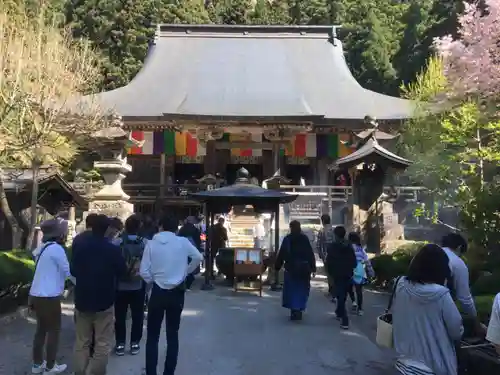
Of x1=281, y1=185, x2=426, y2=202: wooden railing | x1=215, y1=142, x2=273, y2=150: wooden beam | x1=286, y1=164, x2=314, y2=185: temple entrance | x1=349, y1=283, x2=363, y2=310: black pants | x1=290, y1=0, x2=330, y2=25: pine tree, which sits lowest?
x1=349, y1=283, x2=363, y2=310: black pants

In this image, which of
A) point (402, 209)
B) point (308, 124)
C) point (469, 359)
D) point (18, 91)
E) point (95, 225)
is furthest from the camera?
point (308, 124)

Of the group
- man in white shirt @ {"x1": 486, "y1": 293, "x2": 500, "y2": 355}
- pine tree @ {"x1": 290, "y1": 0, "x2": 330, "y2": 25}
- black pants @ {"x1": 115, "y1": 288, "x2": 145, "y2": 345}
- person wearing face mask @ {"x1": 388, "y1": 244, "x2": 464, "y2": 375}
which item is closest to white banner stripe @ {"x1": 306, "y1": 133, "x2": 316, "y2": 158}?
pine tree @ {"x1": 290, "y1": 0, "x2": 330, "y2": 25}

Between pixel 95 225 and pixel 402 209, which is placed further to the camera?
pixel 402 209

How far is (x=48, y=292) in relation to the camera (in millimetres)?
4719

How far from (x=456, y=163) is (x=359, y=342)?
27.2ft

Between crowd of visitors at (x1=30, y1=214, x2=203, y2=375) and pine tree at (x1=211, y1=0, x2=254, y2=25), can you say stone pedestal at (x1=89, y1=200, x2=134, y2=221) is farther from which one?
pine tree at (x1=211, y1=0, x2=254, y2=25)

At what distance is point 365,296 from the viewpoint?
9.77 metres

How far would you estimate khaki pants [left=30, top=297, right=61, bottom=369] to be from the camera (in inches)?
186

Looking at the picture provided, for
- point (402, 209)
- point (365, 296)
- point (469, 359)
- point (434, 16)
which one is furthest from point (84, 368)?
point (434, 16)

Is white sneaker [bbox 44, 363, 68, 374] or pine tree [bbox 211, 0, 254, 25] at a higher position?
pine tree [bbox 211, 0, 254, 25]

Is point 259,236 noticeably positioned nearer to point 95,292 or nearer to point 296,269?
point 296,269

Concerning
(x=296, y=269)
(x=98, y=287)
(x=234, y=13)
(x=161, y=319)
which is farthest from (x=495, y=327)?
(x=234, y=13)

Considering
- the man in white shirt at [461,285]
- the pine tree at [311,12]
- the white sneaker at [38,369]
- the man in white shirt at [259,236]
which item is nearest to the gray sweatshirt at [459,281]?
the man in white shirt at [461,285]

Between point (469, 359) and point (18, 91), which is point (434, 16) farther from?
point (469, 359)
